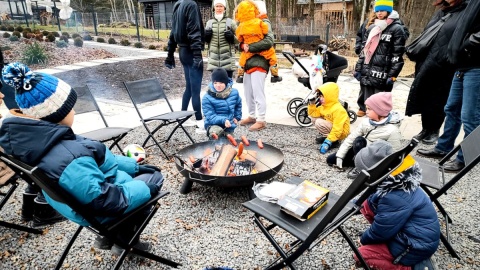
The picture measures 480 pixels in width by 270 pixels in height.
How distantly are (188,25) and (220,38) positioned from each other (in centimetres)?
61

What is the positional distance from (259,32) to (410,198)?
12.1 feet

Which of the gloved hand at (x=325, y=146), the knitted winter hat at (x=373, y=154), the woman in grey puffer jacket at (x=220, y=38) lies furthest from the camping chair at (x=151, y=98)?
the knitted winter hat at (x=373, y=154)

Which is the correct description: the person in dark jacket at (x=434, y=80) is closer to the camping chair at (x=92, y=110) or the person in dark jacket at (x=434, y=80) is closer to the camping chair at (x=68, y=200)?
the camping chair at (x=68, y=200)

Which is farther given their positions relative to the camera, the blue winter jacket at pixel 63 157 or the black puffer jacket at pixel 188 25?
the black puffer jacket at pixel 188 25

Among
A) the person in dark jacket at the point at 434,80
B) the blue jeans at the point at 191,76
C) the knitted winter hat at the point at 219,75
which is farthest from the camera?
the blue jeans at the point at 191,76

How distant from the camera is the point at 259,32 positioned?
4.95 meters

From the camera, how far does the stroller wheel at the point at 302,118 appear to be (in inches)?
218

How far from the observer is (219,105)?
14.2ft

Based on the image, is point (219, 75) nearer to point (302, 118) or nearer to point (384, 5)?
point (302, 118)

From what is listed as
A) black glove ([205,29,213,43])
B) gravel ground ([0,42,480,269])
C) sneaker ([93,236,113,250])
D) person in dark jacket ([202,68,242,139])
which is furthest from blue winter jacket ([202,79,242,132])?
sneaker ([93,236,113,250])

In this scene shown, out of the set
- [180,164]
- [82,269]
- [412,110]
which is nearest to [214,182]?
[180,164]

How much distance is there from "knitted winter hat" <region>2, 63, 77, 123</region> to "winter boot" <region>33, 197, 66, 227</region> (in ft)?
4.72

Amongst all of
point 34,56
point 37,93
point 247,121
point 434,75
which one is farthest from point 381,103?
point 34,56

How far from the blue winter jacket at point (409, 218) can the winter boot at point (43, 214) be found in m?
2.84
